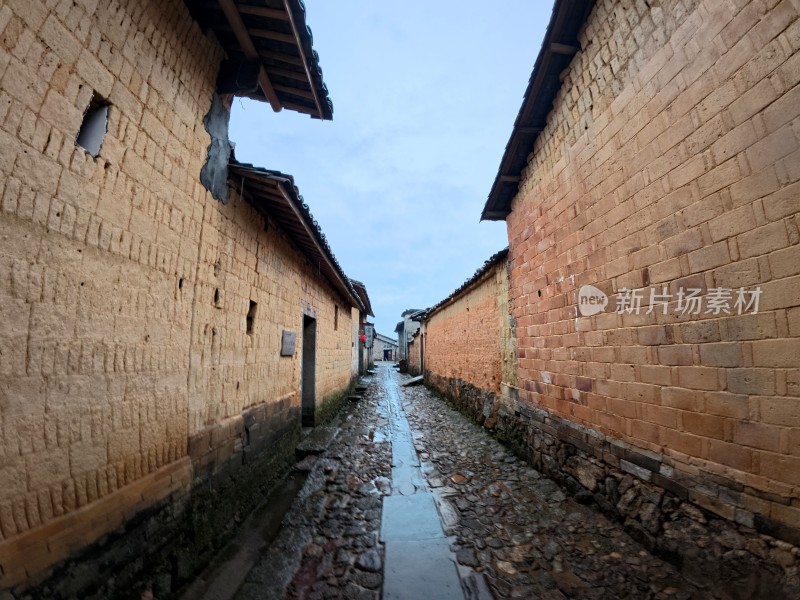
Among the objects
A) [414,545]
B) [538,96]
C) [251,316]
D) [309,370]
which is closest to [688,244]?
[538,96]

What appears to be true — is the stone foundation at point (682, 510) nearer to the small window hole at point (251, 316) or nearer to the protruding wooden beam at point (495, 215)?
the protruding wooden beam at point (495, 215)

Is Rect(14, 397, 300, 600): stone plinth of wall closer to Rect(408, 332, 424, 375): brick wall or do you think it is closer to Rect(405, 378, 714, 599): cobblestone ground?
Rect(405, 378, 714, 599): cobblestone ground

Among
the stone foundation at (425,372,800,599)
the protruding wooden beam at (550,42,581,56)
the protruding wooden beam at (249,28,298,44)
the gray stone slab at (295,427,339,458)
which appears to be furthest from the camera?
the gray stone slab at (295,427,339,458)

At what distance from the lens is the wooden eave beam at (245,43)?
10.1ft

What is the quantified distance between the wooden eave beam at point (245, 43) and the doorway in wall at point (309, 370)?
428cm

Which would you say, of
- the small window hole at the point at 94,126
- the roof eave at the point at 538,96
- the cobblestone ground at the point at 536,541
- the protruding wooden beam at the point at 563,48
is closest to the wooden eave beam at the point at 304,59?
the small window hole at the point at 94,126

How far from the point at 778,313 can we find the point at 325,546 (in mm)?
3993

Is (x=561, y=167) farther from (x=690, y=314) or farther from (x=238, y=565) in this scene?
(x=238, y=565)

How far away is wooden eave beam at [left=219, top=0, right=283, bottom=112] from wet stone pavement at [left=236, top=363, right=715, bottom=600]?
4.84 m

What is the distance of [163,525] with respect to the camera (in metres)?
2.67

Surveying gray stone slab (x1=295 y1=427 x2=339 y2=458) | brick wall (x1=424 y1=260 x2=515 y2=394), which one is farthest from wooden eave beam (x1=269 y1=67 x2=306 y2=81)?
gray stone slab (x1=295 y1=427 x2=339 y2=458)

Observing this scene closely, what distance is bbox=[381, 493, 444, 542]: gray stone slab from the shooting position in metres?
3.43

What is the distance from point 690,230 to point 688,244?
0.11 meters

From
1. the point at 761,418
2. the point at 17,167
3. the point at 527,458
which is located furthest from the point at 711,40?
the point at 527,458
